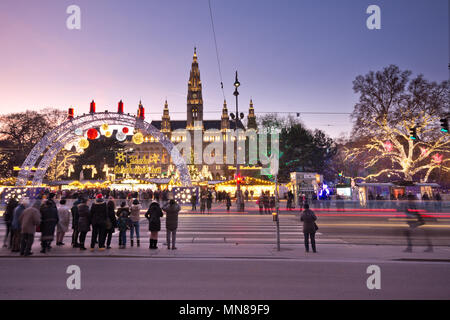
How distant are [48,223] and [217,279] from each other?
6.30 meters

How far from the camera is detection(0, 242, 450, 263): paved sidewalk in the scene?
872 cm

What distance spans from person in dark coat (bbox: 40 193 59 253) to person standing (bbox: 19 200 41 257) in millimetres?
362

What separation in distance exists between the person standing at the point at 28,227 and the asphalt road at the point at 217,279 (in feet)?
1.58

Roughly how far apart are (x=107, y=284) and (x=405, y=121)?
35673 mm

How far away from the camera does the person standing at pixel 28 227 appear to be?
8.94 metres

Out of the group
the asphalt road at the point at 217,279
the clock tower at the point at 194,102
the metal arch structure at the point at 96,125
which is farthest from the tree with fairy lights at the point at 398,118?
the clock tower at the point at 194,102

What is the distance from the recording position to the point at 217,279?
6410 millimetres

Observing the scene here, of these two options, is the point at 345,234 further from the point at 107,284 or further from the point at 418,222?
the point at 107,284

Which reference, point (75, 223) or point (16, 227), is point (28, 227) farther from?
point (75, 223)

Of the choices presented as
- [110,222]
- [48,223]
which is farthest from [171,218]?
[48,223]

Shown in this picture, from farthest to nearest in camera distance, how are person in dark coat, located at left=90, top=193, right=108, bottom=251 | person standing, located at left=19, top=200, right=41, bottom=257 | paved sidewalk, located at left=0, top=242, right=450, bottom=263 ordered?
1. person in dark coat, located at left=90, top=193, right=108, bottom=251
2. person standing, located at left=19, top=200, right=41, bottom=257
3. paved sidewalk, located at left=0, top=242, right=450, bottom=263

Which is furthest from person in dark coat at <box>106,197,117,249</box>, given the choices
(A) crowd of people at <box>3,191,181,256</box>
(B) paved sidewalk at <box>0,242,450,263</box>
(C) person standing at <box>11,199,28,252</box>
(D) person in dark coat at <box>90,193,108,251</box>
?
(C) person standing at <box>11,199,28,252</box>

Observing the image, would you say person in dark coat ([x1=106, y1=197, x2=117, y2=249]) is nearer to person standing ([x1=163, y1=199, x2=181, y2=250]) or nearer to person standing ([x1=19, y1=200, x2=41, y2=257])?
person standing ([x1=163, y1=199, x2=181, y2=250])
